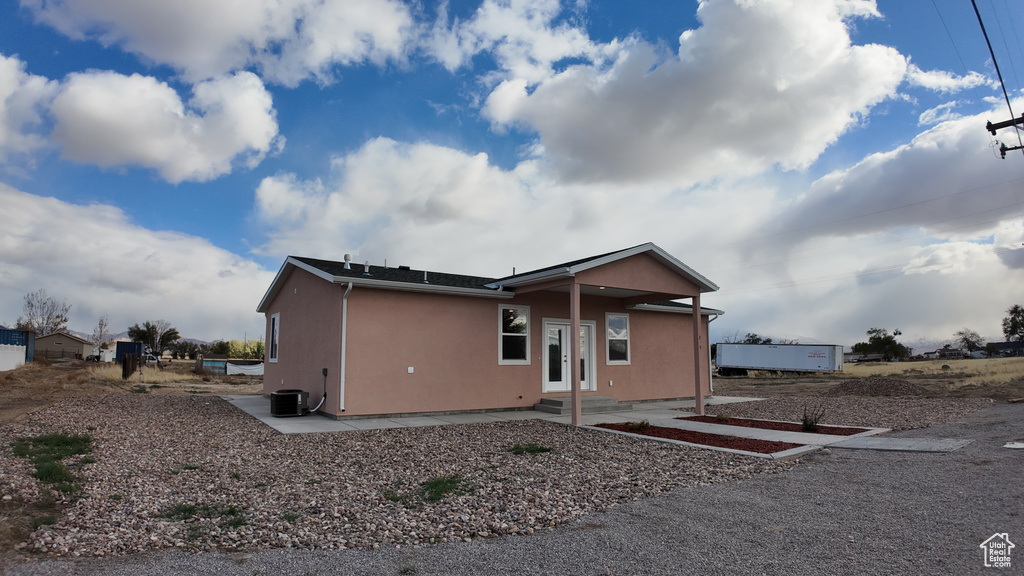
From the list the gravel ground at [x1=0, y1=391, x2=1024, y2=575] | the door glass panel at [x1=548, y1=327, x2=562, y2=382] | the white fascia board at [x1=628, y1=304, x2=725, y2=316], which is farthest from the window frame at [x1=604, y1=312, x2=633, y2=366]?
the gravel ground at [x1=0, y1=391, x2=1024, y2=575]

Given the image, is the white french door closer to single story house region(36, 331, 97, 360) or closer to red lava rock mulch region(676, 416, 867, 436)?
red lava rock mulch region(676, 416, 867, 436)

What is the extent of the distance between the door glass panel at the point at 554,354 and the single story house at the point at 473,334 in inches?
1.1

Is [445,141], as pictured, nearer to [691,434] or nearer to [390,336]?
[390,336]

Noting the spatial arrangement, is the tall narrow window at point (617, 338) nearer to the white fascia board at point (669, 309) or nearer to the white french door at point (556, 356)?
the white fascia board at point (669, 309)

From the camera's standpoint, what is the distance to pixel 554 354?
13336mm

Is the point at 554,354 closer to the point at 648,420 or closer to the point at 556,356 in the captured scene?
the point at 556,356

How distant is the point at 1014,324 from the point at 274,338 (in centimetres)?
8361

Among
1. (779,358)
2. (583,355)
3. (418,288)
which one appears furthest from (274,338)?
(779,358)

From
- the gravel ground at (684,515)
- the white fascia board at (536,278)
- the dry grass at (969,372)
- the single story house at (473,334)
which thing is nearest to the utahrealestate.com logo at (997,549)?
the gravel ground at (684,515)

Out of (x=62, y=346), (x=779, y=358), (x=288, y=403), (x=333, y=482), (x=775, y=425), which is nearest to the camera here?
(x=333, y=482)

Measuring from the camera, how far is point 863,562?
132 inches

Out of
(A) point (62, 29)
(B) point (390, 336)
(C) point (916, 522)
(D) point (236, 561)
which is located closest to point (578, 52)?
(B) point (390, 336)

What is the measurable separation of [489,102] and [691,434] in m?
9.90

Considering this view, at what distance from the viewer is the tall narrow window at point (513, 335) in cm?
1258
